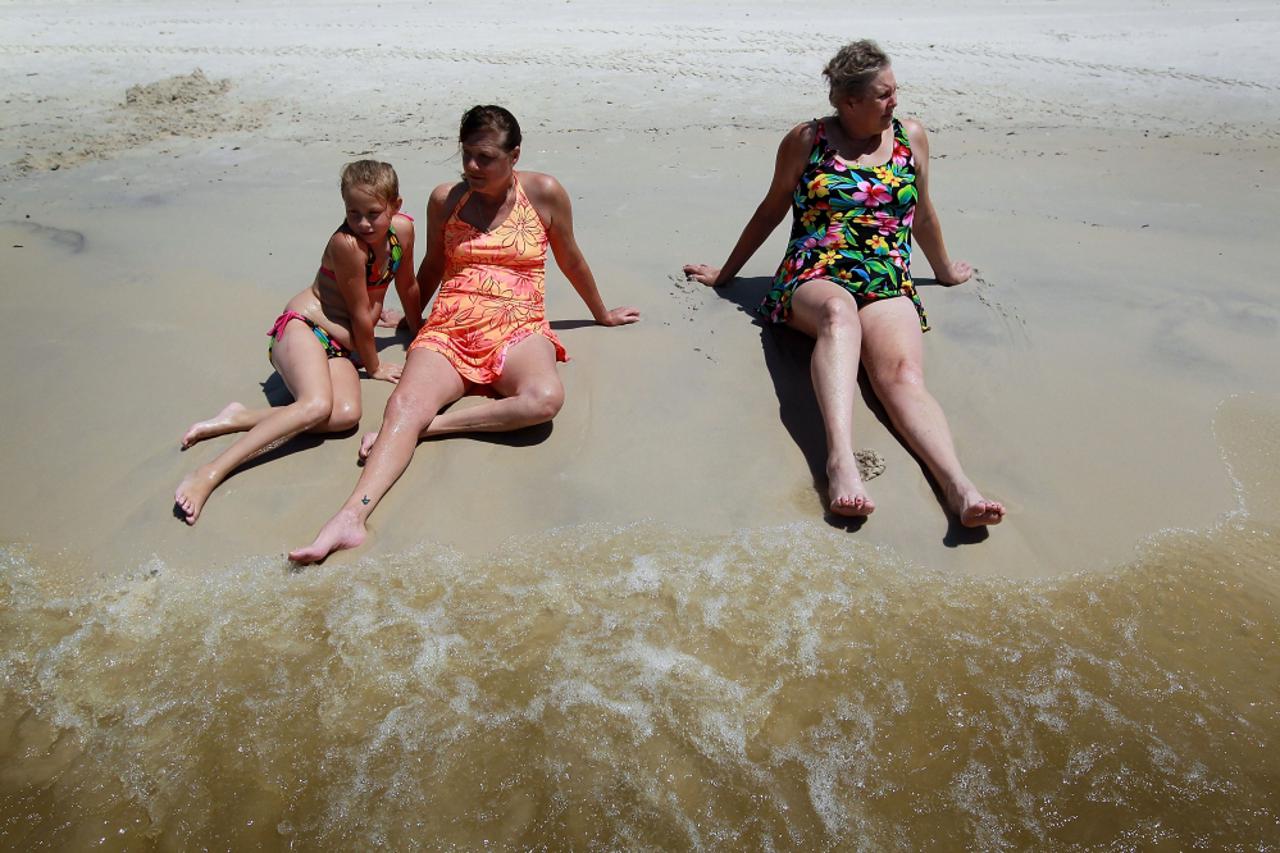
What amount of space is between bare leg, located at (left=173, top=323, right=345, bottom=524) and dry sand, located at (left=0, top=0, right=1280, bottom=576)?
0.09 metres

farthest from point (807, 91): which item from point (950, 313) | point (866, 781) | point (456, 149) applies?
point (866, 781)

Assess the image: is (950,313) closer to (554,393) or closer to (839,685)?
(554,393)

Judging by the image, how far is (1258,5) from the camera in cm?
1027

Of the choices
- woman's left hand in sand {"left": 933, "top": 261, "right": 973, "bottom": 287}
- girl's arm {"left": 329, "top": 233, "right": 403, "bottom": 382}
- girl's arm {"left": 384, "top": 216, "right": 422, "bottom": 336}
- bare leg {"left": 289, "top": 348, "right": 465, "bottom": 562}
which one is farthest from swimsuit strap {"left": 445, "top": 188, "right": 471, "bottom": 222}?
woman's left hand in sand {"left": 933, "top": 261, "right": 973, "bottom": 287}

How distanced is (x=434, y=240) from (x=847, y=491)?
2064mm

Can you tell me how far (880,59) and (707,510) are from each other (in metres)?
1.93

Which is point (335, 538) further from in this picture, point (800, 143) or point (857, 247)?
point (800, 143)

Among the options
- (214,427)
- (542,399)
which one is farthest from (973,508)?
(214,427)

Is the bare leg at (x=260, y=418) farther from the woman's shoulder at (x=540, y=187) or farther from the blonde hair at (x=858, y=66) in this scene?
the blonde hair at (x=858, y=66)

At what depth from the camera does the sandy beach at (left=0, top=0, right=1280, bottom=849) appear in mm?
2461

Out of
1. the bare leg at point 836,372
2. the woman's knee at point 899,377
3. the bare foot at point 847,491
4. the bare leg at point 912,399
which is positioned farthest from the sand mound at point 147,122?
the bare foot at point 847,491

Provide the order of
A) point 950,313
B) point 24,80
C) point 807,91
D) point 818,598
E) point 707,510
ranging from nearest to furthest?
point 818,598 → point 707,510 → point 950,313 → point 807,91 → point 24,80

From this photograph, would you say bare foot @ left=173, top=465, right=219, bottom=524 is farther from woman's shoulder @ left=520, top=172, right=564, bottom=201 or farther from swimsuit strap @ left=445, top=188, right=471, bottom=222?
woman's shoulder @ left=520, top=172, right=564, bottom=201

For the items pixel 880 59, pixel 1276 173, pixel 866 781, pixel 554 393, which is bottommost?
pixel 866 781
